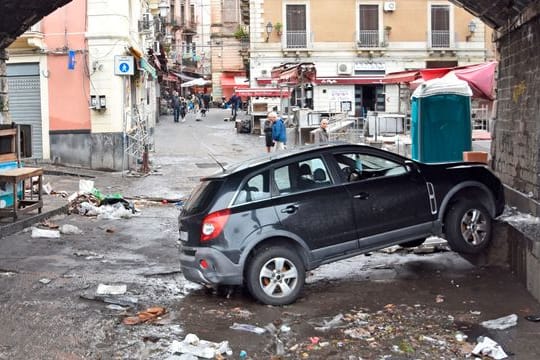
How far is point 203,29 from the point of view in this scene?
76.6 meters

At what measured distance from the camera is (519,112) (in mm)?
9328

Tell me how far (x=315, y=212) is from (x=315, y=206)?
7 centimetres

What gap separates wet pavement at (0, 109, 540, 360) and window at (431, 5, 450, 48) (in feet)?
119

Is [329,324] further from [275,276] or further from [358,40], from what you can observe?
[358,40]

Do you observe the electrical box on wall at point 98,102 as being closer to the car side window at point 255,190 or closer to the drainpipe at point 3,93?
the drainpipe at point 3,93

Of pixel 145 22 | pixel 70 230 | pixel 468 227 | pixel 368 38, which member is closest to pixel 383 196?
pixel 468 227

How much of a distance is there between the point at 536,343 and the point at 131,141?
16459mm

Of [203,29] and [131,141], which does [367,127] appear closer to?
[131,141]

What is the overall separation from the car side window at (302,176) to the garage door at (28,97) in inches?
558

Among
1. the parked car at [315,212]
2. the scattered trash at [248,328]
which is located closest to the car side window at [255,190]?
the parked car at [315,212]

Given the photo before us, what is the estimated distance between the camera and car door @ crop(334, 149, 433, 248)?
802 centimetres

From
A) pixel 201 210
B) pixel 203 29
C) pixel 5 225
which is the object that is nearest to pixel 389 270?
pixel 201 210

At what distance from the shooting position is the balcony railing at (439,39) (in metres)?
44.2

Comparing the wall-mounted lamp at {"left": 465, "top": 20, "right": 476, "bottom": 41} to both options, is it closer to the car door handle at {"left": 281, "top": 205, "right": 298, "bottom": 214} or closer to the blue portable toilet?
the blue portable toilet
